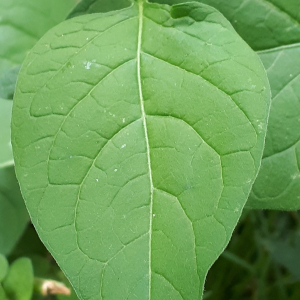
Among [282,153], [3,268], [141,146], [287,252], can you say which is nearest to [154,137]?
[141,146]

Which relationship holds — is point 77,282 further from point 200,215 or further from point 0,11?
point 0,11

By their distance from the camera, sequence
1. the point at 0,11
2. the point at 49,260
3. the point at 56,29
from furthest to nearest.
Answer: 1. the point at 49,260
2. the point at 0,11
3. the point at 56,29

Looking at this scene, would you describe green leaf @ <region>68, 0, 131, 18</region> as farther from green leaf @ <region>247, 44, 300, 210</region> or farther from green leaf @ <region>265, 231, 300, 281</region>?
green leaf @ <region>265, 231, 300, 281</region>

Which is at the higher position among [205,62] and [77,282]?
[205,62]

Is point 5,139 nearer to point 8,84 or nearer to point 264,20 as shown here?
point 8,84

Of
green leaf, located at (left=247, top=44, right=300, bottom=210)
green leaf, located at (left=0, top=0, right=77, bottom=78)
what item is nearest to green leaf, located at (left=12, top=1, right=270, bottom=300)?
green leaf, located at (left=247, top=44, right=300, bottom=210)

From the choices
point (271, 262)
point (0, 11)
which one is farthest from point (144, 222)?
point (271, 262)
